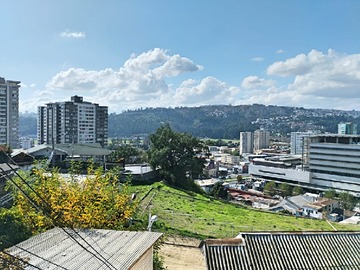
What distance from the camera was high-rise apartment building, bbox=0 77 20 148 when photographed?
168ft

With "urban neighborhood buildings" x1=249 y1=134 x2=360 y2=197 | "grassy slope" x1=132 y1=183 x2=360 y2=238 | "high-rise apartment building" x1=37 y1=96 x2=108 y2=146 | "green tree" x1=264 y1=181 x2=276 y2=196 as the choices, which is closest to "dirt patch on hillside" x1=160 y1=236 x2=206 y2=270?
"grassy slope" x1=132 y1=183 x2=360 y2=238

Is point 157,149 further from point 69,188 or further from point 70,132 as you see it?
point 70,132

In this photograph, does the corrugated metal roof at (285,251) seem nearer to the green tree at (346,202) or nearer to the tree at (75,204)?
the tree at (75,204)

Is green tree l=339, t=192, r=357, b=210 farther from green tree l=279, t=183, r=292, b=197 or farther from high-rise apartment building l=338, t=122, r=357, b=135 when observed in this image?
high-rise apartment building l=338, t=122, r=357, b=135

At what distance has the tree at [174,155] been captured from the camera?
27259 mm

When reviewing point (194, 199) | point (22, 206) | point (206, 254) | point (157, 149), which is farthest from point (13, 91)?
point (206, 254)

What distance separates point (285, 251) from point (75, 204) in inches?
219

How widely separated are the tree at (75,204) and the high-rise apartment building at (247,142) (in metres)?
132

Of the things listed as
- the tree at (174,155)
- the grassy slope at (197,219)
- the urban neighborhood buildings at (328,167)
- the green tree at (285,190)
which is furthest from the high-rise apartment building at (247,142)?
the grassy slope at (197,219)

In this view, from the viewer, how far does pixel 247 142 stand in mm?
141375

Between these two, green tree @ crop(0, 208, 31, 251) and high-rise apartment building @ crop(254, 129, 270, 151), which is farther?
high-rise apartment building @ crop(254, 129, 270, 151)

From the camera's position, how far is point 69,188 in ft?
34.2

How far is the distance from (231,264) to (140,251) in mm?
3108

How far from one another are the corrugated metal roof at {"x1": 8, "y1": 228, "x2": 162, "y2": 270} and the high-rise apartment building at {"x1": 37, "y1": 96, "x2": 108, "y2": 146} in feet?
193
